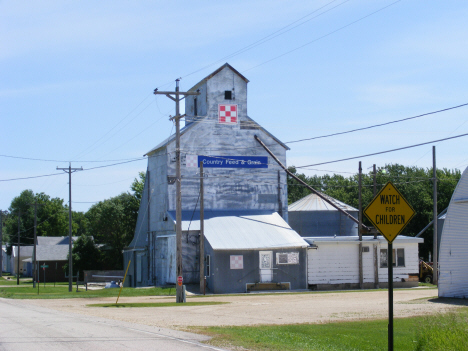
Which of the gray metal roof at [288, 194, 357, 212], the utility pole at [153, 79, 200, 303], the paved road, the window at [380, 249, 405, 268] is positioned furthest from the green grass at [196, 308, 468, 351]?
the gray metal roof at [288, 194, 357, 212]

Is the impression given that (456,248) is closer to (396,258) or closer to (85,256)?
(396,258)

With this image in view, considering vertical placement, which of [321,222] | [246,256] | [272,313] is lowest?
[272,313]

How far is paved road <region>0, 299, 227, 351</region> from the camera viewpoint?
1291cm

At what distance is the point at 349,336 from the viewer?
1526cm

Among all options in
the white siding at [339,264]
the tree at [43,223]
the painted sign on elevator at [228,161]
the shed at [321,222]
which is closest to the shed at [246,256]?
the white siding at [339,264]

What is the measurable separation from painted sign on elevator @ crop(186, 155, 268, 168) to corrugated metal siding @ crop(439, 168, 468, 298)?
21.1 metres

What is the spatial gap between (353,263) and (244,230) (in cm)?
835

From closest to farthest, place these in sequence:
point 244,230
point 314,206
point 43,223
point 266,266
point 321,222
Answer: point 266,266 < point 244,230 < point 321,222 < point 314,206 < point 43,223

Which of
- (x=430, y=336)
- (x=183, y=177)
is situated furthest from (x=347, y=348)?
(x=183, y=177)

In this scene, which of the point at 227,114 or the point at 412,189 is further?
the point at 412,189

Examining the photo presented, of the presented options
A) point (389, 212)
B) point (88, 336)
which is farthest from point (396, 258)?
point (389, 212)

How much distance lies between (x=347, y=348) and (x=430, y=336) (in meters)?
2.11

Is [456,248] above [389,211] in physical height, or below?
below

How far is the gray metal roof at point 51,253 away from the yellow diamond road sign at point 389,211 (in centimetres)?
7432
